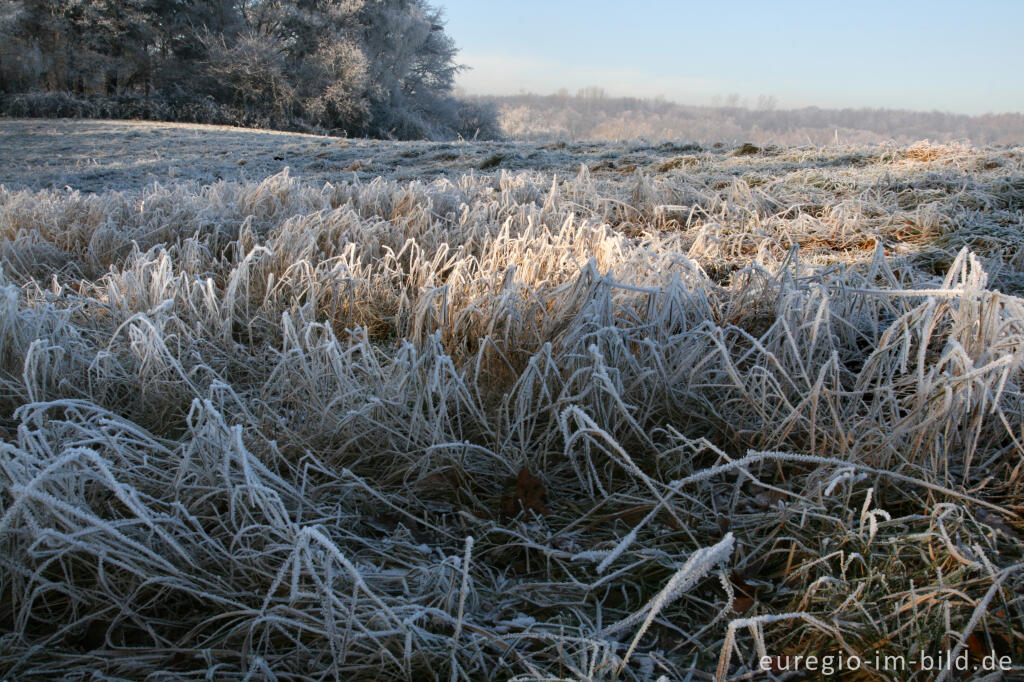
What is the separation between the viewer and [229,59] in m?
21.1

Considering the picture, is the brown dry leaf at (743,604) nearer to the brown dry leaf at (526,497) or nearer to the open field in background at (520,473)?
the open field in background at (520,473)

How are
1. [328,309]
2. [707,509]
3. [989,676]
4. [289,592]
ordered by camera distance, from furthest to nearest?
[328,309]
[707,509]
[289,592]
[989,676]

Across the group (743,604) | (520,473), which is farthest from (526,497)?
(743,604)

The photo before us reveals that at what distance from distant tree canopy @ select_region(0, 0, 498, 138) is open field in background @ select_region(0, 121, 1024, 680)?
1865 cm

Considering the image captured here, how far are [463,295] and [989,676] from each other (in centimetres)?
187

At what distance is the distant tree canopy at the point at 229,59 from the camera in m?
19.2

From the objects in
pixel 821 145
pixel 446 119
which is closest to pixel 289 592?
pixel 821 145

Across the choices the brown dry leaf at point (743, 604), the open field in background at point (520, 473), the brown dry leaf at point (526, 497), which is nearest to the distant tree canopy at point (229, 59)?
the open field in background at point (520, 473)

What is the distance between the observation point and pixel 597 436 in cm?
162

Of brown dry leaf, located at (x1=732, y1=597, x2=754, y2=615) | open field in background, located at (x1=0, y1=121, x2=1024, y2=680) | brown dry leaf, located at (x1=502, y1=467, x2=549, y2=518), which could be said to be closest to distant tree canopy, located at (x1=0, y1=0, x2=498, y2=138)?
open field in background, located at (x1=0, y1=121, x2=1024, y2=680)

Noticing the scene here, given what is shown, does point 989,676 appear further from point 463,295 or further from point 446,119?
point 446,119

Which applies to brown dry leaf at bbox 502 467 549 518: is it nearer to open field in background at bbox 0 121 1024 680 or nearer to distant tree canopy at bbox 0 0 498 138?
open field in background at bbox 0 121 1024 680

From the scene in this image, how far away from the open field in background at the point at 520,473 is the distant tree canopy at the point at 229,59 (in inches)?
734

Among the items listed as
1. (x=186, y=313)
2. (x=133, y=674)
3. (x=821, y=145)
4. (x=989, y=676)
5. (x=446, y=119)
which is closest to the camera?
(x=989, y=676)
